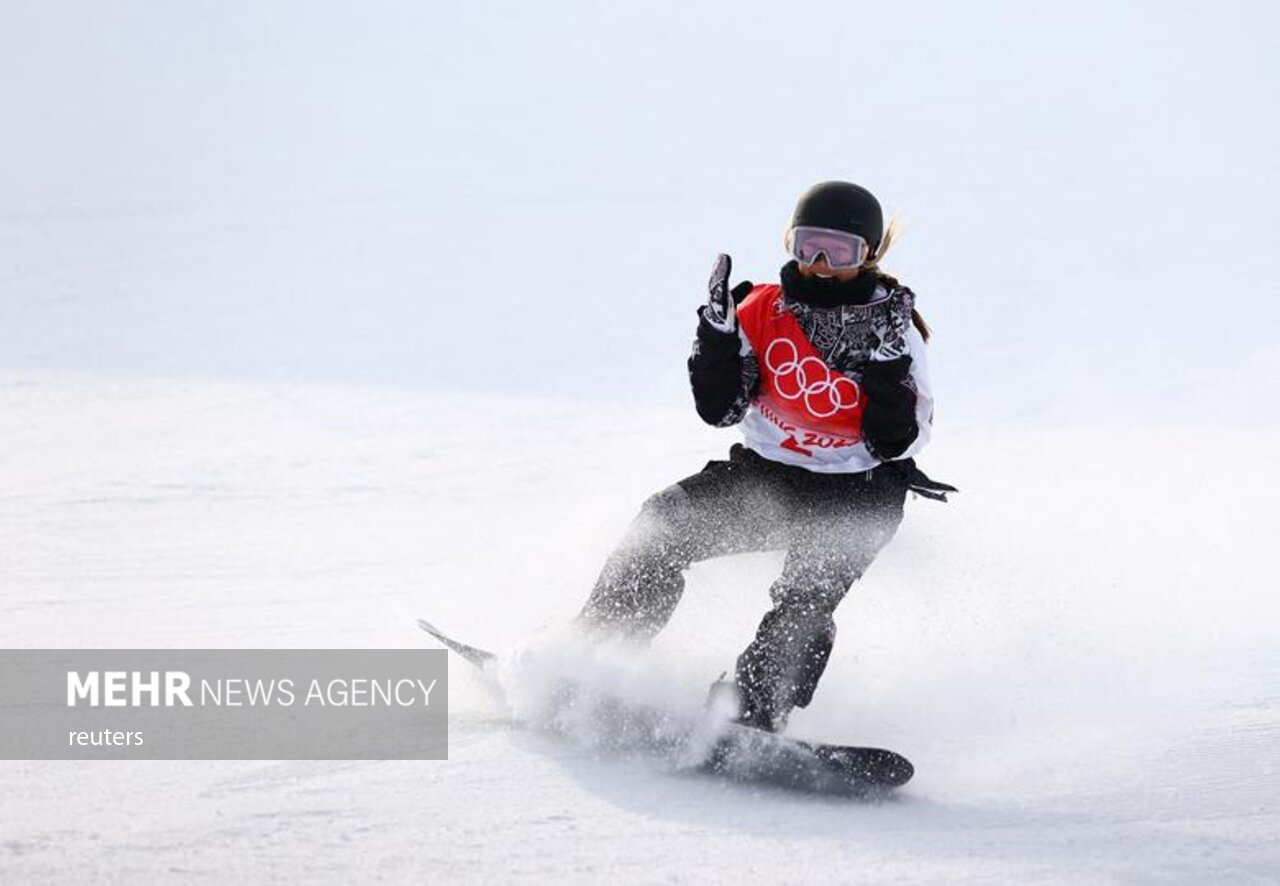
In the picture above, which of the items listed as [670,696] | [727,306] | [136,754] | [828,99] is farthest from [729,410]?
[828,99]

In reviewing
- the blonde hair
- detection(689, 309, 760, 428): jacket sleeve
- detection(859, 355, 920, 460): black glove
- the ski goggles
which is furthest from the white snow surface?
the ski goggles

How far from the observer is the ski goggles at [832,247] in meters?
4.29

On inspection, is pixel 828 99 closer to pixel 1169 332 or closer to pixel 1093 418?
pixel 1169 332

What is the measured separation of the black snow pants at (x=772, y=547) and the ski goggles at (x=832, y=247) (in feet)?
1.78

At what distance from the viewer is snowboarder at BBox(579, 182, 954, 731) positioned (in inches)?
166

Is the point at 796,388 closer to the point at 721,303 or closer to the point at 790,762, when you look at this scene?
the point at 721,303

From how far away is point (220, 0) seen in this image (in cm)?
2442

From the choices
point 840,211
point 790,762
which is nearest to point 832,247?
point 840,211

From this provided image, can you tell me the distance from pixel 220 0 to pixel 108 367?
15.8m

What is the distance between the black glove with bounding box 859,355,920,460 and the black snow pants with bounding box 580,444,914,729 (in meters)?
0.20

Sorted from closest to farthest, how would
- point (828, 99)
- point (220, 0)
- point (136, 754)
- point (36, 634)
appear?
point (136, 754) < point (36, 634) < point (828, 99) < point (220, 0)

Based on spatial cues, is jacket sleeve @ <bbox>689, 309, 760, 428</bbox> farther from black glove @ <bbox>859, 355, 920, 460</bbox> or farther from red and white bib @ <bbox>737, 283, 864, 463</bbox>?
black glove @ <bbox>859, 355, 920, 460</bbox>

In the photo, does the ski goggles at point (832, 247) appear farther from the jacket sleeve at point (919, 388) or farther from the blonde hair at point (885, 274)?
the jacket sleeve at point (919, 388)

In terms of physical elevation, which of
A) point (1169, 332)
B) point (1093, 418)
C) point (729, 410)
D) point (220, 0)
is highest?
point (220, 0)
